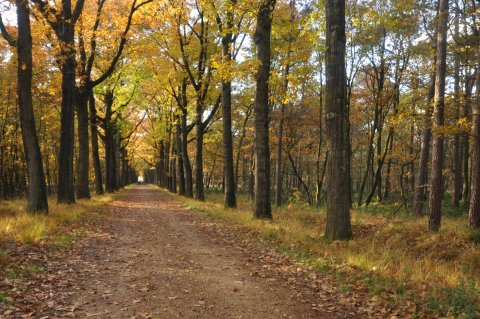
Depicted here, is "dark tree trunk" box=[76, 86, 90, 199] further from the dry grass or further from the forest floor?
the forest floor

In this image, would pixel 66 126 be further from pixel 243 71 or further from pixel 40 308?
pixel 40 308

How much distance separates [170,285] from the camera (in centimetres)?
599

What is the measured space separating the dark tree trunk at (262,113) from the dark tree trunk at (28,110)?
7242mm

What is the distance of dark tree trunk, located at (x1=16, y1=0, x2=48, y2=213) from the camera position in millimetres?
11164

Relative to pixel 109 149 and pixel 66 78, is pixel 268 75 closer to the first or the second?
pixel 66 78

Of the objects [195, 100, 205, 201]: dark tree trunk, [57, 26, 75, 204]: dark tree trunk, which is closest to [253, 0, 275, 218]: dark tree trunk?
[57, 26, 75, 204]: dark tree trunk

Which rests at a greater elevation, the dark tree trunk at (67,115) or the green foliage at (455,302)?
the dark tree trunk at (67,115)

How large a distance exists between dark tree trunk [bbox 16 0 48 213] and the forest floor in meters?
3.24

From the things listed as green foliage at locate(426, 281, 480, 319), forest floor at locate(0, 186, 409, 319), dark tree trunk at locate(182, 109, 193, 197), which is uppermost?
dark tree trunk at locate(182, 109, 193, 197)

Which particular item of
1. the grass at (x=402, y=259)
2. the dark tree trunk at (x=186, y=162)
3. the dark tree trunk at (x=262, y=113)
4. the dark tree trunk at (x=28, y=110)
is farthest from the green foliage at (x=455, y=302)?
the dark tree trunk at (x=186, y=162)

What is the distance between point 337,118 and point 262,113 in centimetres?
476

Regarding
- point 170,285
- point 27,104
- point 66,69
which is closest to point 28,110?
point 27,104

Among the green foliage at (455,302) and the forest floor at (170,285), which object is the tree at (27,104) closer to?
the forest floor at (170,285)

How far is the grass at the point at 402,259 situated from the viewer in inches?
204
